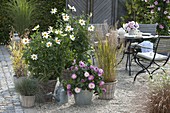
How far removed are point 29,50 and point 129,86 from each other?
1.73 metres

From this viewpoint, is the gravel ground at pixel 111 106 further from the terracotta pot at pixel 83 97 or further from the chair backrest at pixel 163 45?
the chair backrest at pixel 163 45

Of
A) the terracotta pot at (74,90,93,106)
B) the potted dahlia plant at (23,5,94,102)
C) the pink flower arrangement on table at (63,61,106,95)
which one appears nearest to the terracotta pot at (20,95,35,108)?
the potted dahlia plant at (23,5,94,102)

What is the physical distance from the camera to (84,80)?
15.1 feet

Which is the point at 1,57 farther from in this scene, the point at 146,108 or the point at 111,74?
the point at 146,108

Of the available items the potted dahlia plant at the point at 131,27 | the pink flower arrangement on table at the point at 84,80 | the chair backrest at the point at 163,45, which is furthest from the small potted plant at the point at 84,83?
A: the potted dahlia plant at the point at 131,27

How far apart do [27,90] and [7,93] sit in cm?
70

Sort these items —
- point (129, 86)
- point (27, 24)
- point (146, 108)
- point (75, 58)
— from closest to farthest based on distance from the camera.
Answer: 1. point (146, 108)
2. point (75, 58)
3. point (129, 86)
4. point (27, 24)

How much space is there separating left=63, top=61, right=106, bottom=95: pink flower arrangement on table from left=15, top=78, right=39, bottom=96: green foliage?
1.23 feet

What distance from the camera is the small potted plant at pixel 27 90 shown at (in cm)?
454

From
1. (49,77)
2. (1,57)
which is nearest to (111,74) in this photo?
(49,77)

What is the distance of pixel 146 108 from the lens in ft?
13.2

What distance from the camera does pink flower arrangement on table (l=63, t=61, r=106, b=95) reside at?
15.0 ft

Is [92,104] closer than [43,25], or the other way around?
[92,104]

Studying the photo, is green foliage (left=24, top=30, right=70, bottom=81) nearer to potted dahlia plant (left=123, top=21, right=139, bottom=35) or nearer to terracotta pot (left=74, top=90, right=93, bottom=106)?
terracotta pot (left=74, top=90, right=93, bottom=106)
